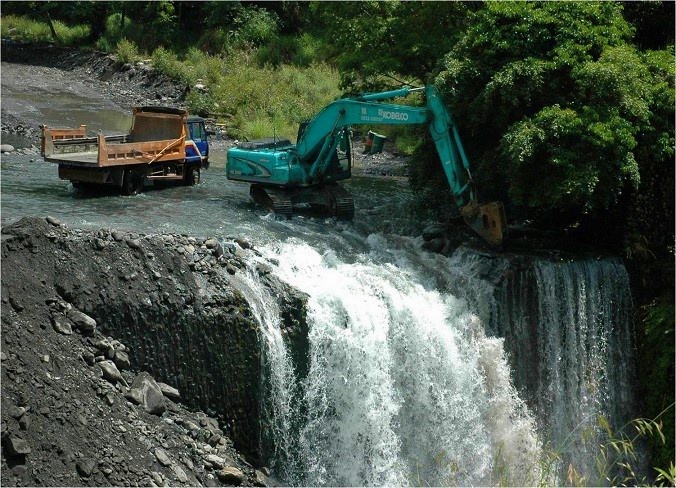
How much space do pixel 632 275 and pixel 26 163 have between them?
14.9 meters

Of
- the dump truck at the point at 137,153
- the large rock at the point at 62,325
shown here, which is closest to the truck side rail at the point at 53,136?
the dump truck at the point at 137,153

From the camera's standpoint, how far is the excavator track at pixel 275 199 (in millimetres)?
21297

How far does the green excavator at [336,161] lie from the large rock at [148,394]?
691 cm

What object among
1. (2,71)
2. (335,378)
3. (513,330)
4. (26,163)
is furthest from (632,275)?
(2,71)

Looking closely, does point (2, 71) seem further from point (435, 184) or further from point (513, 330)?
point (513, 330)

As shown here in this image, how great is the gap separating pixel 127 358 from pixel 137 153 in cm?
753

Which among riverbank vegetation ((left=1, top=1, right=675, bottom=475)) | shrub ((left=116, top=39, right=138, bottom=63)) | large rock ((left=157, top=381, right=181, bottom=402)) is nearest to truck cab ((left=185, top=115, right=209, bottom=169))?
riverbank vegetation ((left=1, top=1, right=675, bottom=475))

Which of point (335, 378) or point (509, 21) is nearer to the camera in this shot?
point (335, 378)

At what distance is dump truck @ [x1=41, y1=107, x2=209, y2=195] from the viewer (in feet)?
69.4

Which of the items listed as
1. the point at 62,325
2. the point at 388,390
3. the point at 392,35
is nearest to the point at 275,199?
the point at 388,390

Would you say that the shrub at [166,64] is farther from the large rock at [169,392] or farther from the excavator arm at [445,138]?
the large rock at [169,392]

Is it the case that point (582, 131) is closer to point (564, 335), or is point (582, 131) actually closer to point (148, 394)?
point (564, 335)

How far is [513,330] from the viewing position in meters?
18.7

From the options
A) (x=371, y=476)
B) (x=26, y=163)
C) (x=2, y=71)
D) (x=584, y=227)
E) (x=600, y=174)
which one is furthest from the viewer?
(x=2, y=71)
